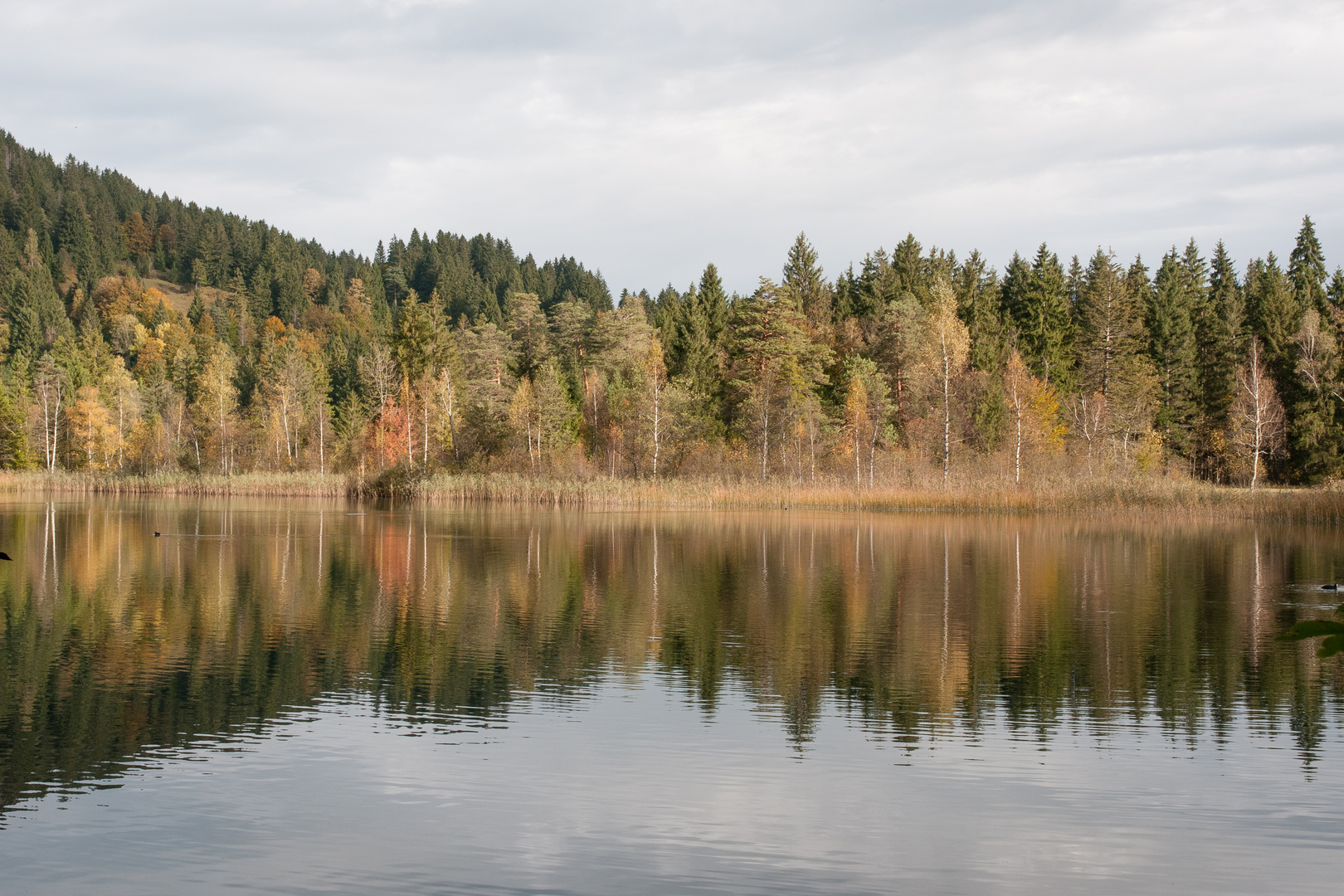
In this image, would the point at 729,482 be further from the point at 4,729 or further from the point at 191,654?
the point at 4,729

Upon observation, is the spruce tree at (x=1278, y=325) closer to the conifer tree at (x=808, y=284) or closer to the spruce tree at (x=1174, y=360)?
the spruce tree at (x=1174, y=360)

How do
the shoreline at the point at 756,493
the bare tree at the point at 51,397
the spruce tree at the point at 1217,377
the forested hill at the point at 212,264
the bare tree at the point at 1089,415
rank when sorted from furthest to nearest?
the forested hill at the point at 212,264
the bare tree at the point at 51,397
the spruce tree at the point at 1217,377
the bare tree at the point at 1089,415
the shoreline at the point at 756,493

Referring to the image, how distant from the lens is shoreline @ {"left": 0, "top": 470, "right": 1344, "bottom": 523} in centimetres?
4794

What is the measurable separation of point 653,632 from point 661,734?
6.67 metres

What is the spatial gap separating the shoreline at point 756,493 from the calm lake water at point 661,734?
22.6 m

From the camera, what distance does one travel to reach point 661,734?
11.9 metres

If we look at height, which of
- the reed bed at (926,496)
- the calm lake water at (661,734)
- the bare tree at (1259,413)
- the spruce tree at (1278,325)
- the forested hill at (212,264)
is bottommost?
the calm lake water at (661,734)

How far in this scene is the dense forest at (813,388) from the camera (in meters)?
70.1

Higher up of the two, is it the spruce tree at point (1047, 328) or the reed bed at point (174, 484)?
the spruce tree at point (1047, 328)

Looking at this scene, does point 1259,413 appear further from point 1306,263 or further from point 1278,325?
point 1306,263

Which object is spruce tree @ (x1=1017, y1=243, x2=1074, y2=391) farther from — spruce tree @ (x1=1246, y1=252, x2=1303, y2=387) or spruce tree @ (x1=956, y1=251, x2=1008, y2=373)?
spruce tree @ (x1=1246, y1=252, x2=1303, y2=387)

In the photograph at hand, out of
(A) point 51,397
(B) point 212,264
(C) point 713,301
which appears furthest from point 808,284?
(B) point 212,264

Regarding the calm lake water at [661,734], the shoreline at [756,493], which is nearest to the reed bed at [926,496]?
the shoreline at [756,493]

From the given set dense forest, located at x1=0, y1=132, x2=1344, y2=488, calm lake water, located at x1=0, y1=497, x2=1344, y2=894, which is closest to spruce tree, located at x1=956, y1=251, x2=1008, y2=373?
dense forest, located at x1=0, y1=132, x2=1344, y2=488
